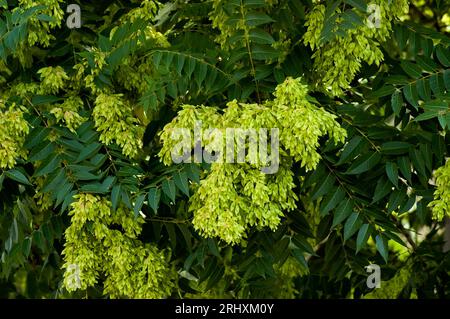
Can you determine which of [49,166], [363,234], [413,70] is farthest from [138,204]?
[413,70]

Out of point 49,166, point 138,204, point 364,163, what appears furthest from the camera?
point 364,163

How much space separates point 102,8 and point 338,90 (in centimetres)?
145

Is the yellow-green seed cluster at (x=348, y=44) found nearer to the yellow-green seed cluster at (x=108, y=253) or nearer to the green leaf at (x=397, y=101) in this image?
the green leaf at (x=397, y=101)

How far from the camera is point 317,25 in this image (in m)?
3.65

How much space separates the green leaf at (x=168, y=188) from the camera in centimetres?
357

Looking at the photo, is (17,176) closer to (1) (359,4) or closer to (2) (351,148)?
(2) (351,148)

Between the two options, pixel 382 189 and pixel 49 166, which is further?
pixel 382 189

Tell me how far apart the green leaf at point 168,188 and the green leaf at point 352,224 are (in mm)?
741

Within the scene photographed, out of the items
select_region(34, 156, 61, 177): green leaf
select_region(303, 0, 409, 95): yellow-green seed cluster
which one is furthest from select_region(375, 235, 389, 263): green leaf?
select_region(34, 156, 61, 177): green leaf

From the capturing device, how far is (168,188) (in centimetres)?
361

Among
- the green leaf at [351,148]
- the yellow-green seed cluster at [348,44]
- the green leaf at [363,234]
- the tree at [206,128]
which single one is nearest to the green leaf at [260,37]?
the tree at [206,128]

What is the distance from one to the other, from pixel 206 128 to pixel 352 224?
782mm

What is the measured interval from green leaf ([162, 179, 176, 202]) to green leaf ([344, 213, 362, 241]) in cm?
74

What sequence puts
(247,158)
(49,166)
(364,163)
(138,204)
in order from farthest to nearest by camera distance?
(364,163)
(49,166)
(138,204)
(247,158)
